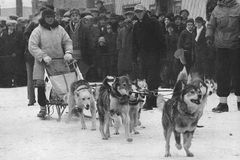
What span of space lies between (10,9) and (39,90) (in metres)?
55.4

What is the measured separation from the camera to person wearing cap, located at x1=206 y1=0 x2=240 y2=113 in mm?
9945

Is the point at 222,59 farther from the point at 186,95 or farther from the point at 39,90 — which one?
the point at 186,95

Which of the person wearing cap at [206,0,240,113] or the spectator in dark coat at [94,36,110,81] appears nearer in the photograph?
the person wearing cap at [206,0,240,113]

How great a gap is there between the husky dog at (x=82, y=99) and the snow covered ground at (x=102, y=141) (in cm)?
26

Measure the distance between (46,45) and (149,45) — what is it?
210cm

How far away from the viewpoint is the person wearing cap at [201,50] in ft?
42.7

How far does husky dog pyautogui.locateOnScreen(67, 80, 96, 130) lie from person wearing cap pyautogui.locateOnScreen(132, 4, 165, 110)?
196 cm

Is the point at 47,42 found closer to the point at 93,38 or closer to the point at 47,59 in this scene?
the point at 47,59

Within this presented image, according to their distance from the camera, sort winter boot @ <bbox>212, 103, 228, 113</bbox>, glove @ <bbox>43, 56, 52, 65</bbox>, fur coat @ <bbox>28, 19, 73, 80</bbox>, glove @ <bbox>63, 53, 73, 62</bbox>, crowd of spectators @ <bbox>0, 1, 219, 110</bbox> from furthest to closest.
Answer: crowd of spectators @ <bbox>0, 1, 219, 110</bbox> < winter boot @ <bbox>212, 103, 228, 113</bbox> < fur coat @ <bbox>28, 19, 73, 80</bbox> < glove @ <bbox>63, 53, 73, 62</bbox> < glove @ <bbox>43, 56, 52, 65</bbox>

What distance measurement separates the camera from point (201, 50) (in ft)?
43.0

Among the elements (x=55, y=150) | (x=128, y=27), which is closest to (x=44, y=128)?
(x=55, y=150)

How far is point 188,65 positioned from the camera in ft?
43.2

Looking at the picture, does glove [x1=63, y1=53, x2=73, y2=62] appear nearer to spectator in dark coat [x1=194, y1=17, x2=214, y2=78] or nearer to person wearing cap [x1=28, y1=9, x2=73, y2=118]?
person wearing cap [x1=28, y1=9, x2=73, y2=118]

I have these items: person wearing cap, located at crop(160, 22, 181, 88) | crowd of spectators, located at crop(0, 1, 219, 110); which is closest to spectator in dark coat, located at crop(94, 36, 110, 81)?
crowd of spectators, located at crop(0, 1, 219, 110)
